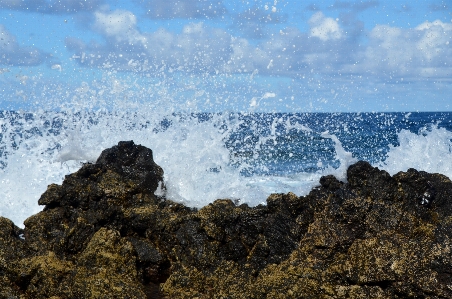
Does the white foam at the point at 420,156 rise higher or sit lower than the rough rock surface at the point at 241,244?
higher

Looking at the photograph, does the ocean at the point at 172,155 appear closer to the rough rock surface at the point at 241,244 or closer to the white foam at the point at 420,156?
the white foam at the point at 420,156

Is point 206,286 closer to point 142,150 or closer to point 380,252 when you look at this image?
point 380,252

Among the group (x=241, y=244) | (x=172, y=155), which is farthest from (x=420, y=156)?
(x=241, y=244)

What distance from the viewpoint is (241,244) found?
564 centimetres

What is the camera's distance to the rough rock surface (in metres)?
4.31

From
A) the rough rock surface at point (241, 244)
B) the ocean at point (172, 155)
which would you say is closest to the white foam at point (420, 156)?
the ocean at point (172, 155)

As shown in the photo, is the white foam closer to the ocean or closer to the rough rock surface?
the ocean

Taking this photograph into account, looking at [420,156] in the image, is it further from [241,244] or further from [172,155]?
[241,244]

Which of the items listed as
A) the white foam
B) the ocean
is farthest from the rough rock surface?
the white foam

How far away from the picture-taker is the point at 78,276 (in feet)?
15.2

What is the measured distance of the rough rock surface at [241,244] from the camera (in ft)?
14.1

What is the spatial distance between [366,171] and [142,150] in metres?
3.16

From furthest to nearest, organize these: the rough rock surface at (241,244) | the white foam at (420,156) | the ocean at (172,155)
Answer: the white foam at (420,156) → the ocean at (172,155) → the rough rock surface at (241,244)

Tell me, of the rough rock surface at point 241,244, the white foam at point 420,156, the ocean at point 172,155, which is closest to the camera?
the rough rock surface at point 241,244
